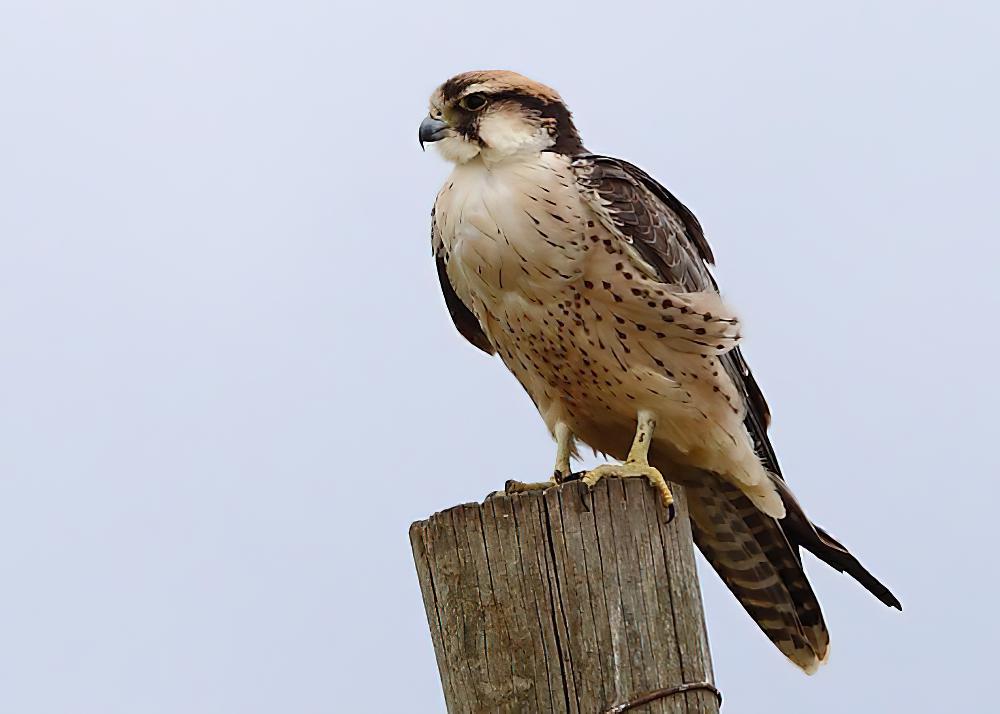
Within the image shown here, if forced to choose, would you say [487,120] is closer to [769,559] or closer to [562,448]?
[562,448]

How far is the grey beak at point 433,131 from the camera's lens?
349 centimetres

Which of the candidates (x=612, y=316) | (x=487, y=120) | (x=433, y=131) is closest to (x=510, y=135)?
(x=487, y=120)

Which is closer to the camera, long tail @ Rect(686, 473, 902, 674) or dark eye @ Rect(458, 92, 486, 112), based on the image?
dark eye @ Rect(458, 92, 486, 112)

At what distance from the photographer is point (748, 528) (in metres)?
3.81

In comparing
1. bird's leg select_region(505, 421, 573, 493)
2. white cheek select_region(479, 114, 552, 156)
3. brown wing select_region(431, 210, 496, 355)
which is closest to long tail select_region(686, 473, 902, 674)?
bird's leg select_region(505, 421, 573, 493)

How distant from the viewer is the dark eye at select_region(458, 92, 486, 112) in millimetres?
3480

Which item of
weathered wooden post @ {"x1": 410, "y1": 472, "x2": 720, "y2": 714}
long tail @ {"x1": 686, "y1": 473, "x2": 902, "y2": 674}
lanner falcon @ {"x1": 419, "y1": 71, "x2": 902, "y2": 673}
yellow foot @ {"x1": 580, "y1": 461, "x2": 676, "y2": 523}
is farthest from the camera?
long tail @ {"x1": 686, "y1": 473, "x2": 902, "y2": 674}

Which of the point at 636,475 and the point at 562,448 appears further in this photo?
the point at 562,448

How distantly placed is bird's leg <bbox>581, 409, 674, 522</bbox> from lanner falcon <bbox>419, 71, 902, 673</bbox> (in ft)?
0.03

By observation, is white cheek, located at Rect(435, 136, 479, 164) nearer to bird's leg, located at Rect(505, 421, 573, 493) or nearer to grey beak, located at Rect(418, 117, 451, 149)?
grey beak, located at Rect(418, 117, 451, 149)

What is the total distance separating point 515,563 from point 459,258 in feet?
3.95

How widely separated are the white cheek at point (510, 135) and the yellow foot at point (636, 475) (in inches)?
36.6

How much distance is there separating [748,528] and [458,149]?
4.67 feet

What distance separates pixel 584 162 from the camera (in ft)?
11.3
